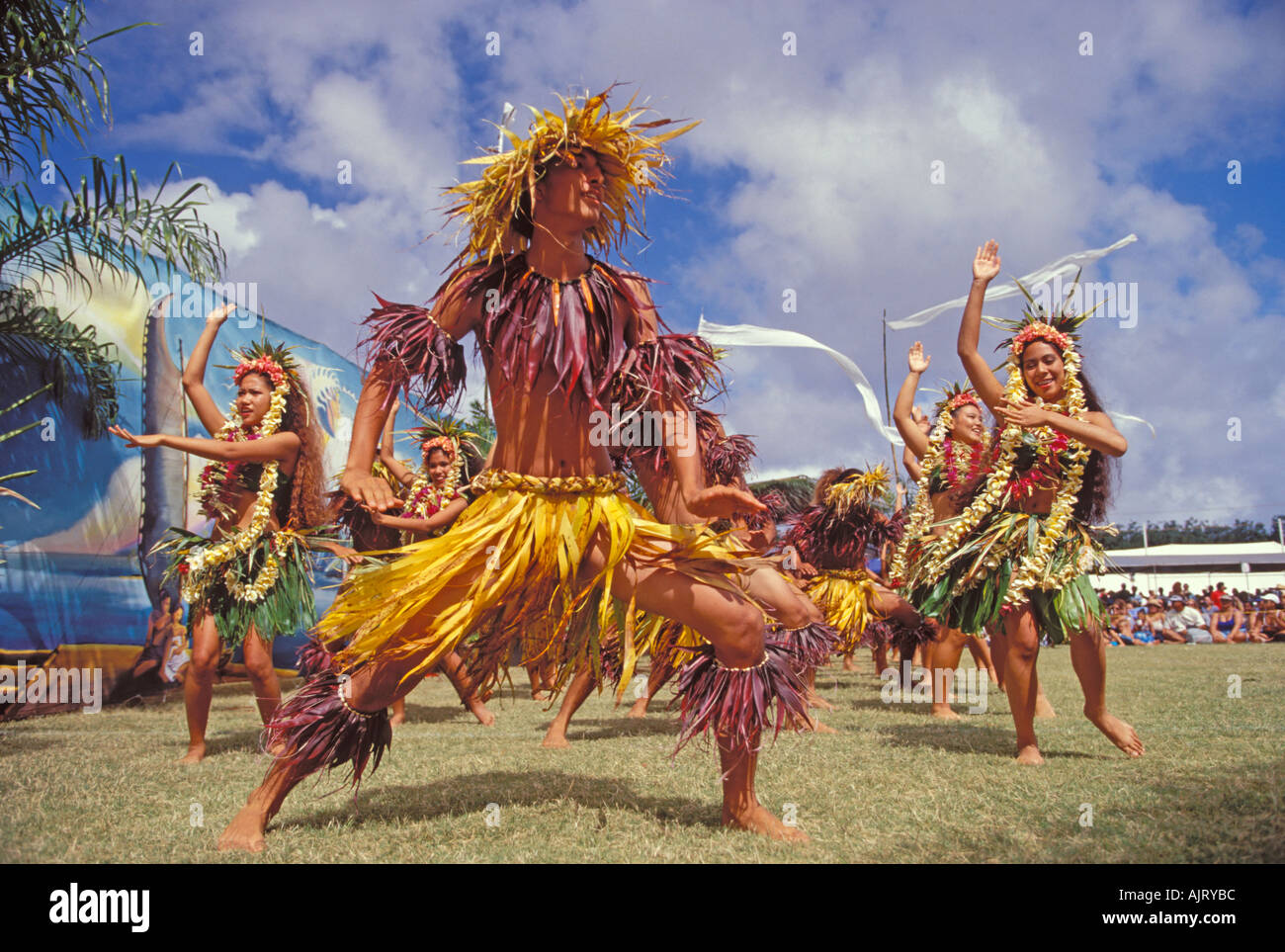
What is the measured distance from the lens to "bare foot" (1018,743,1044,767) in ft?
12.7

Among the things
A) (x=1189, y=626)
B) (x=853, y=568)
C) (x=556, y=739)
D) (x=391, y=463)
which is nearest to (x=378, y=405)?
(x=556, y=739)

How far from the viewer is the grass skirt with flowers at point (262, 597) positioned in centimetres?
439

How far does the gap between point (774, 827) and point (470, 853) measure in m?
0.88

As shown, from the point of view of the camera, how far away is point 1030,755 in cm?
389

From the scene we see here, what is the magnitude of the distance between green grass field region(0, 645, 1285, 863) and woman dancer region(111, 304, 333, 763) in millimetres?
507

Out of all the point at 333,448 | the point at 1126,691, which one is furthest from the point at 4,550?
the point at 1126,691

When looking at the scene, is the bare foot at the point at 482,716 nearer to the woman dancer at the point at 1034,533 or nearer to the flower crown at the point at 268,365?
the flower crown at the point at 268,365

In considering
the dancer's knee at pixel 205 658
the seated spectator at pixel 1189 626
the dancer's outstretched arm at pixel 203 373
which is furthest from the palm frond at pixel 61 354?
the seated spectator at pixel 1189 626

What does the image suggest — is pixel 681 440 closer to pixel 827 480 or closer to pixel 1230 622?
pixel 827 480

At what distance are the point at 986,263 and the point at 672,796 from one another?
8.32ft

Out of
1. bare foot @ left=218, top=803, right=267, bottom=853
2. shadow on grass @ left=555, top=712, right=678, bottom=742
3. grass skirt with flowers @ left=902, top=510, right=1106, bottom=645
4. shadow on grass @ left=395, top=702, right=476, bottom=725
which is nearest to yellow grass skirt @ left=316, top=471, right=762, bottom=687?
bare foot @ left=218, top=803, right=267, bottom=853

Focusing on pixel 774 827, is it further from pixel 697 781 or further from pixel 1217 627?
pixel 1217 627

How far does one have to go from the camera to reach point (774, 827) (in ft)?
8.59
